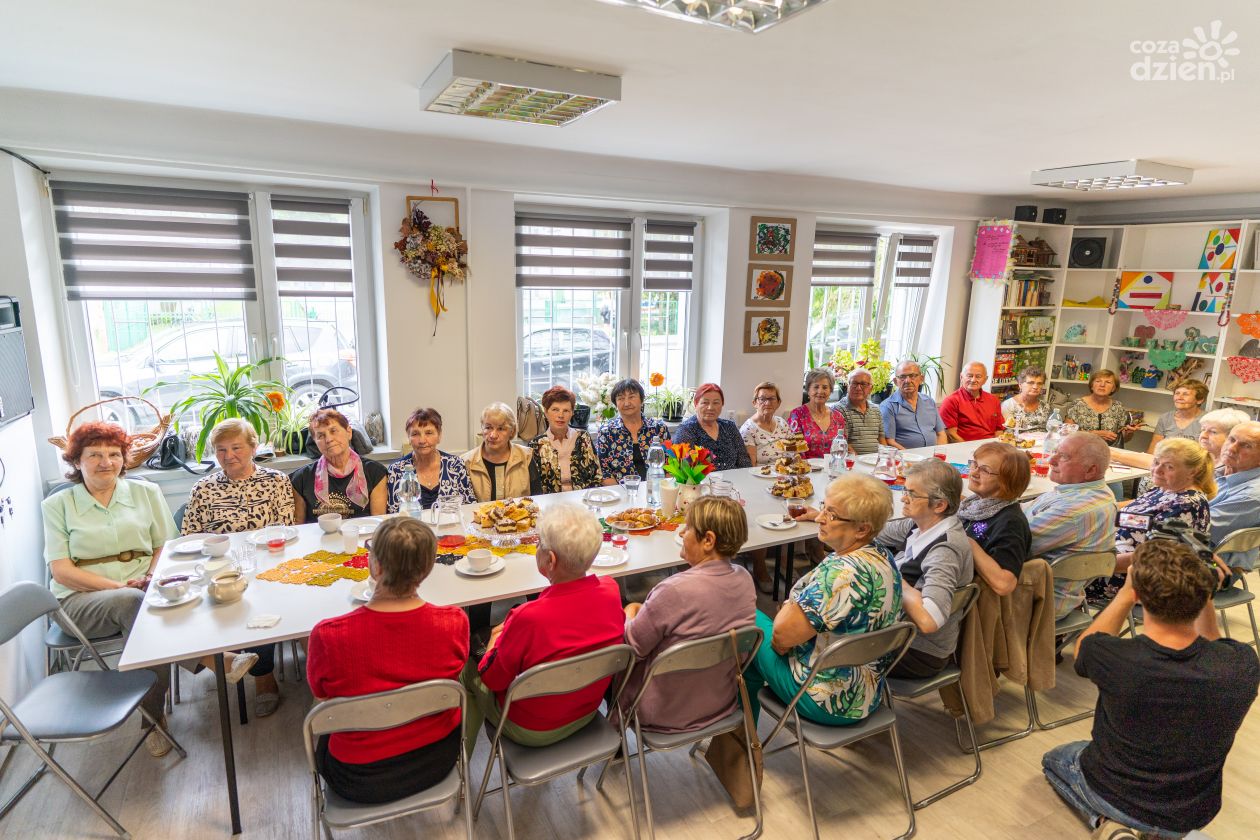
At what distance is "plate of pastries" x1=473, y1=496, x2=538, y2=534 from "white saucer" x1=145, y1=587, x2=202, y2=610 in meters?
1.05

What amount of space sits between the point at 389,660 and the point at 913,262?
21.3 feet

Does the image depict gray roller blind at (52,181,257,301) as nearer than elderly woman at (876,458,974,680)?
No

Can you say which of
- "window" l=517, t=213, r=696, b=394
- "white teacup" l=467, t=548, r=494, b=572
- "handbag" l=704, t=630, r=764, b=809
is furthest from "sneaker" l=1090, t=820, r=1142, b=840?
"window" l=517, t=213, r=696, b=394

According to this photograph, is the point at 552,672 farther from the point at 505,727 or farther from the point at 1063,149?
the point at 1063,149

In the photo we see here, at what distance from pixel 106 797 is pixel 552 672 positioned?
1809 millimetres

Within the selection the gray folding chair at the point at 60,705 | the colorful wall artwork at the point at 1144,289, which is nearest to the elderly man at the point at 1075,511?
the gray folding chair at the point at 60,705

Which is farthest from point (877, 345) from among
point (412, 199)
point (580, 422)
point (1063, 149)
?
point (412, 199)

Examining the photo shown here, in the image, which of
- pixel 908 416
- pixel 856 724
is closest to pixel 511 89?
pixel 856 724

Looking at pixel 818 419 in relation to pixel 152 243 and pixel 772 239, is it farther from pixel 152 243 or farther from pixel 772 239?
pixel 152 243

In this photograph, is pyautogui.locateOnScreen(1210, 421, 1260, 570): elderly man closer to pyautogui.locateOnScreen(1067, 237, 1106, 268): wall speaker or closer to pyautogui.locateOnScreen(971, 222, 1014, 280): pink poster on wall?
pyautogui.locateOnScreen(971, 222, 1014, 280): pink poster on wall

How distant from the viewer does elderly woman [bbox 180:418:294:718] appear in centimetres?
288

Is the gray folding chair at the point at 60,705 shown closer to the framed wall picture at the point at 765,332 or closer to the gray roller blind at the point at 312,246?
the gray roller blind at the point at 312,246

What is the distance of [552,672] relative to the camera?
183cm

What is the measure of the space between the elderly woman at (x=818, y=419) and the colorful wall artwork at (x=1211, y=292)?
162 inches
